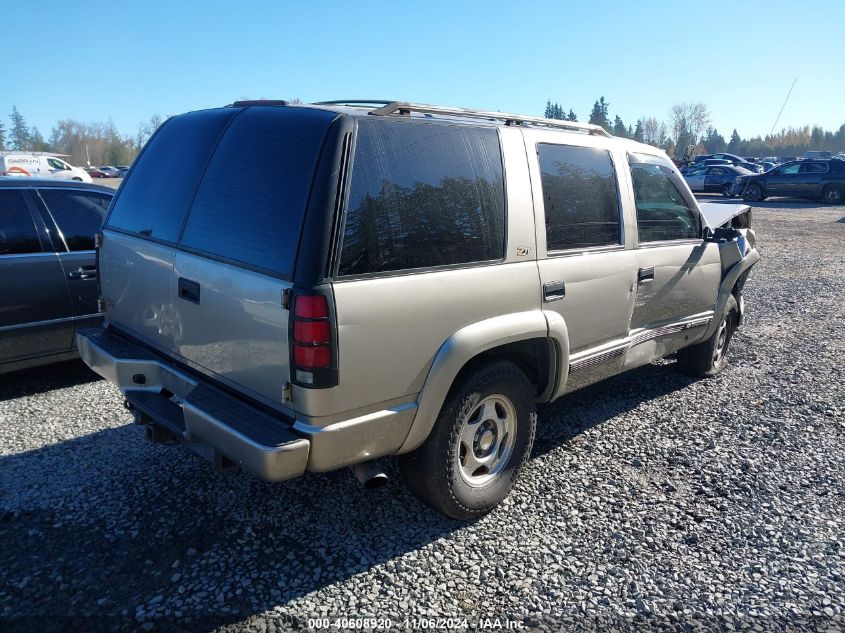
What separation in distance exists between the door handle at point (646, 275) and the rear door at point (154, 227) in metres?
2.71

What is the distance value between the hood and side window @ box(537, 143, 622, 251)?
6.13 feet

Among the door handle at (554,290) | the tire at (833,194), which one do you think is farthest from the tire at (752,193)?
the door handle at (554,290)

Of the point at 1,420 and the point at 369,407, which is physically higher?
the point at 369,407

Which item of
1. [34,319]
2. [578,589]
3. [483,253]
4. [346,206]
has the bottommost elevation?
[578,589]

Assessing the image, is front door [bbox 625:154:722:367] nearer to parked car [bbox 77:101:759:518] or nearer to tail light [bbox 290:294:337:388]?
parked car [bbox 77:101:759:518]

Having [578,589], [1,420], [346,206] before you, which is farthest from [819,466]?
[1,420]

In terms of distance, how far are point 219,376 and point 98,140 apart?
475 feet

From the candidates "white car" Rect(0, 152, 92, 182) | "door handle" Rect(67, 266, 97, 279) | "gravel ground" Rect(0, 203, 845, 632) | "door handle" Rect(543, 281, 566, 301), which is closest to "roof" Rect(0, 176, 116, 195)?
"door handle" Rect(67, 266, 97, 279)

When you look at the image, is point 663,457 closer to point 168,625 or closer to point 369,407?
point 369,407

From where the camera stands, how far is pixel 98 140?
12656 centimetres

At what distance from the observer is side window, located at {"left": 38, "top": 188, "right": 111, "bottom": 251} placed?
497 centimetres

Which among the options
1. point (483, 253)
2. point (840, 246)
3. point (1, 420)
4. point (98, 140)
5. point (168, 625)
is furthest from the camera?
point (98, 140)

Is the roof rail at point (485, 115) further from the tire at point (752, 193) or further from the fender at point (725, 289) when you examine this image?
the tire at point (752, 193)

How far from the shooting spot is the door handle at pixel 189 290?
2.88 metres
